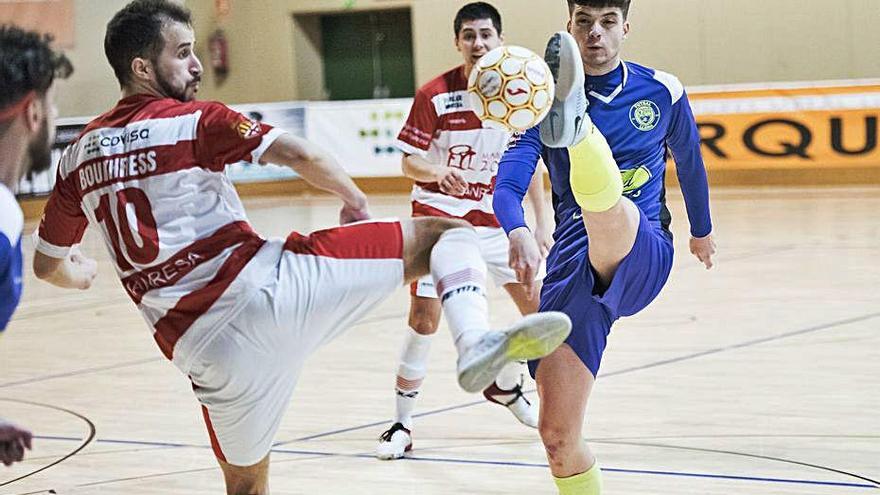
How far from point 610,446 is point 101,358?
4.19 metres

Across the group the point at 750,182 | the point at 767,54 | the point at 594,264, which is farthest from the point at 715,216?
the point at 594,264

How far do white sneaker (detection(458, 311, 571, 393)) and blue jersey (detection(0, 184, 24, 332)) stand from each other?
1.12 metres

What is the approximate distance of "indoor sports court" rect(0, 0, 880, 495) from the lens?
5.69m

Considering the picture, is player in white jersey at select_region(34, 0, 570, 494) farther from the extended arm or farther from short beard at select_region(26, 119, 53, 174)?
the extended arm

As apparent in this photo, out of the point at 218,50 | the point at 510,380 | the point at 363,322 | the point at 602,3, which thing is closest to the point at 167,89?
the point at 602,3

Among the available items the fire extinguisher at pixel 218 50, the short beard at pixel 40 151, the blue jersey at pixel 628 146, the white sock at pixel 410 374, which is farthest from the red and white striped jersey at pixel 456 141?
the fire extinguisher at pixel 218 50

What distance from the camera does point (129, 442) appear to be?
641cm

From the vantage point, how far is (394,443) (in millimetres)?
5984

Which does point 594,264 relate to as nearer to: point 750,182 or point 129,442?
point 129,442

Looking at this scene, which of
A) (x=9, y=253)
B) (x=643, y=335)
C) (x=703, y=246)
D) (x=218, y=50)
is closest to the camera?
(x=9, y=253)

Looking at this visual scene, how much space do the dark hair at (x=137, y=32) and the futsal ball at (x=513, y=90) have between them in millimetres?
928

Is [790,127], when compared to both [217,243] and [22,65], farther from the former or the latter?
[22,65]

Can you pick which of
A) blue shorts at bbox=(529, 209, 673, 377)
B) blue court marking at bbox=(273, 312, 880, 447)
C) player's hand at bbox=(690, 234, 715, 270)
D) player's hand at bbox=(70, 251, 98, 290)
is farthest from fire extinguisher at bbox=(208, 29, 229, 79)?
blue shorts at bbox=(529, 209, 673, 377)

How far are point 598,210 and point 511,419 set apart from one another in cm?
282
